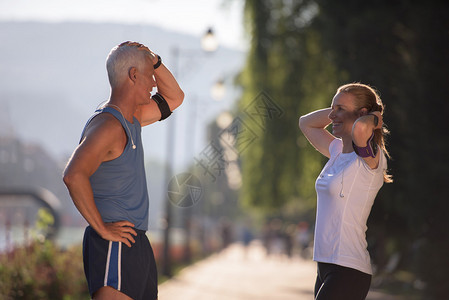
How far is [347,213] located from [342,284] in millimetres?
371

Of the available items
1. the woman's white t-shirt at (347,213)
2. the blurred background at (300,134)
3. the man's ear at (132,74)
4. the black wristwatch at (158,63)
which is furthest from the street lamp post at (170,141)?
the man's ear at (132,74)

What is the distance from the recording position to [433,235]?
37.9 feet

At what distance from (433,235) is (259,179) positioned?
27.6 feet

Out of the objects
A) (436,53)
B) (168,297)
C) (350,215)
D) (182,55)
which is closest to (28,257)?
(168,297)

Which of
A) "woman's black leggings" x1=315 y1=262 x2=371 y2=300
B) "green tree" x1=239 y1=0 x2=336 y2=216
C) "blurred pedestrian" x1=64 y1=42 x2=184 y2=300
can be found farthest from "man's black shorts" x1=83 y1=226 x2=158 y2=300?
"green tree" x1=239 y1=0 x2=336 y2=216

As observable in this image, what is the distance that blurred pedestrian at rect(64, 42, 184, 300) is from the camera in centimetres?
348

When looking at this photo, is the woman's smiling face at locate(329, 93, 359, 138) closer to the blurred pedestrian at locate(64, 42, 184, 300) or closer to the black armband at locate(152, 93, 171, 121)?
the black armband at locate(152, 93, 171, 121)

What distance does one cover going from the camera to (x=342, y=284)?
4023 mm

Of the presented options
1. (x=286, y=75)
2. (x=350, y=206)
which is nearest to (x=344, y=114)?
(x=350, y=206)

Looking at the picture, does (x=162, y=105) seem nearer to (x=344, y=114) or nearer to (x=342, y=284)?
(x=344, y=114)

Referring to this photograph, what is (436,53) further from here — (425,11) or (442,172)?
(442,172)

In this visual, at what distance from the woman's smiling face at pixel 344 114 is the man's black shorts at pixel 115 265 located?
4.29ft

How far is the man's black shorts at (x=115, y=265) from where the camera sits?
3588 millimetres

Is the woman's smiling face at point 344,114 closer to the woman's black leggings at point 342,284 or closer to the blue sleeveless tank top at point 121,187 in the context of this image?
the woman's black leggings at point 342,284
